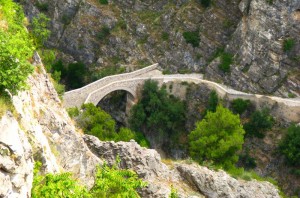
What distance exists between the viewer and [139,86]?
51312mm

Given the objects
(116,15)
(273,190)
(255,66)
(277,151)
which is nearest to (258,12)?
(255,66)

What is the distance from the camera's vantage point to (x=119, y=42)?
56.0 m

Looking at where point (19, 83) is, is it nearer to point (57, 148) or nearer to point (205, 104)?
point (57, 148)

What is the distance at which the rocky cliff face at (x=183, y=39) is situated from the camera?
152 feet

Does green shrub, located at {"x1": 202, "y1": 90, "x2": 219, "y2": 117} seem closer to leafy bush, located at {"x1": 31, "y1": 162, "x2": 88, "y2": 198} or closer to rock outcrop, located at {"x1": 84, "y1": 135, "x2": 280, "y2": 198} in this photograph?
rock outcrop, located at {"x1": 84, "y1": 135, "x2": 280, "y2": 198}

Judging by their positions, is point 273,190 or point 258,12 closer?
point 273,190

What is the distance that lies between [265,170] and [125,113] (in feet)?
59.2

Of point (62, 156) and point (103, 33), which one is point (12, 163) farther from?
point (103, 33)

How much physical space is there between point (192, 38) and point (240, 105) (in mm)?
11098

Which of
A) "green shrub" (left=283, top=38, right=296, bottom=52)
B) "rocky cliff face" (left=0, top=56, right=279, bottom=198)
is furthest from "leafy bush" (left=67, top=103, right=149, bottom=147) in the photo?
"green shrub" (left=283, top=38, right=296, bottom=52)

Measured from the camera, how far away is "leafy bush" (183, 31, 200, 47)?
52500 mm

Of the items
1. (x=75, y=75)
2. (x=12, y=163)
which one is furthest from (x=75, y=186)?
(x=75, y=75)

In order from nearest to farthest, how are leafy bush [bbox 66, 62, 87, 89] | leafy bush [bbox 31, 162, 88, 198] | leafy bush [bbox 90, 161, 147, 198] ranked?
leafy bush [bbox 31, 162, 88, 198] < leafy bush [bbox 90, 161, 147, 198] < leafy bush [bbox 66, 62, 87, 89]

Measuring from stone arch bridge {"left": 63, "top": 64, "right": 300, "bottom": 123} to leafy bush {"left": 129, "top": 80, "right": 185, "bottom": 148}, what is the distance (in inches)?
60.9
